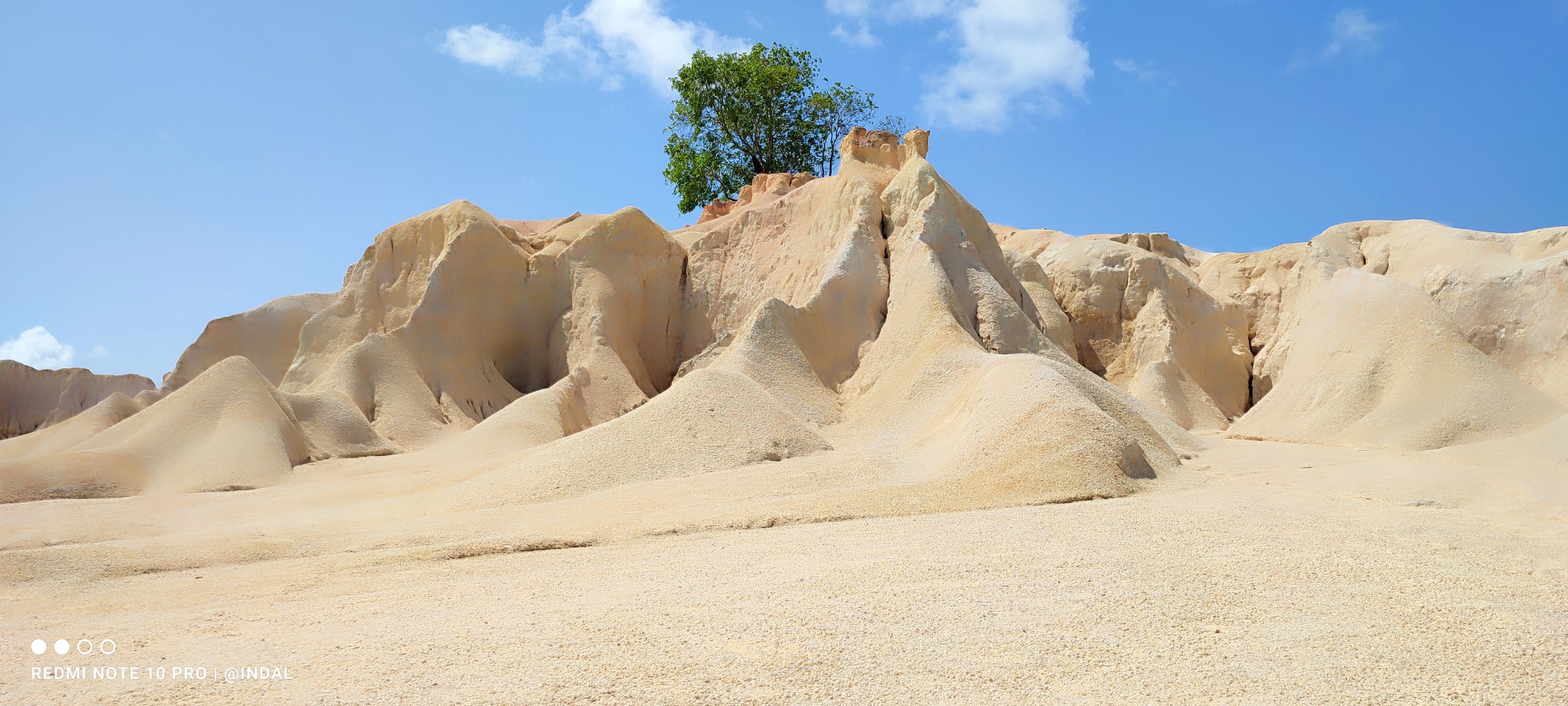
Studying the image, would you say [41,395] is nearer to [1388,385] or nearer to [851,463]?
[851,463]

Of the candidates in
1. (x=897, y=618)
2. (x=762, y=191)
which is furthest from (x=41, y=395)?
(x=897, y=618)

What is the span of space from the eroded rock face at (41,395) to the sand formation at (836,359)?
12543 mm

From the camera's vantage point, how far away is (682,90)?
34.1 meters

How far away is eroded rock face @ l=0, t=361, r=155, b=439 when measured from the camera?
103ft

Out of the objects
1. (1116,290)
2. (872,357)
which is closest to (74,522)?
(872,357)

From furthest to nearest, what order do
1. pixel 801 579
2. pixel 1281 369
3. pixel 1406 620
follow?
pixel 1281 369 → pixel 801 579 → pixel 1406 620

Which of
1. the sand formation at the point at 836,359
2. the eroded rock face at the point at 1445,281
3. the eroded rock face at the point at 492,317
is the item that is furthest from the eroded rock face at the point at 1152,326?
A: the eroded rock face at the point at 492,317

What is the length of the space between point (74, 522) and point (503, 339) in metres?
11.4

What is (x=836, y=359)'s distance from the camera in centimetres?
1625

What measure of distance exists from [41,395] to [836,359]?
99.4ft

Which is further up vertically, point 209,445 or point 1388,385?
point 209,445

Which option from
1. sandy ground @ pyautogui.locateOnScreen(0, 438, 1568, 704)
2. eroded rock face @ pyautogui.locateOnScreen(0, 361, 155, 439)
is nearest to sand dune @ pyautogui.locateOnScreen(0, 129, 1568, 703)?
sandy ground @ pyautogui.locateOnScreen(0, 438, 1568, 704)

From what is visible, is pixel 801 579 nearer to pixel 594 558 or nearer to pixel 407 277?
pixel 594 558

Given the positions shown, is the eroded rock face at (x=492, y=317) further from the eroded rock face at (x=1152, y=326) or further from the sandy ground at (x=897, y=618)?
the sandy ground at (x=897, y=618)
